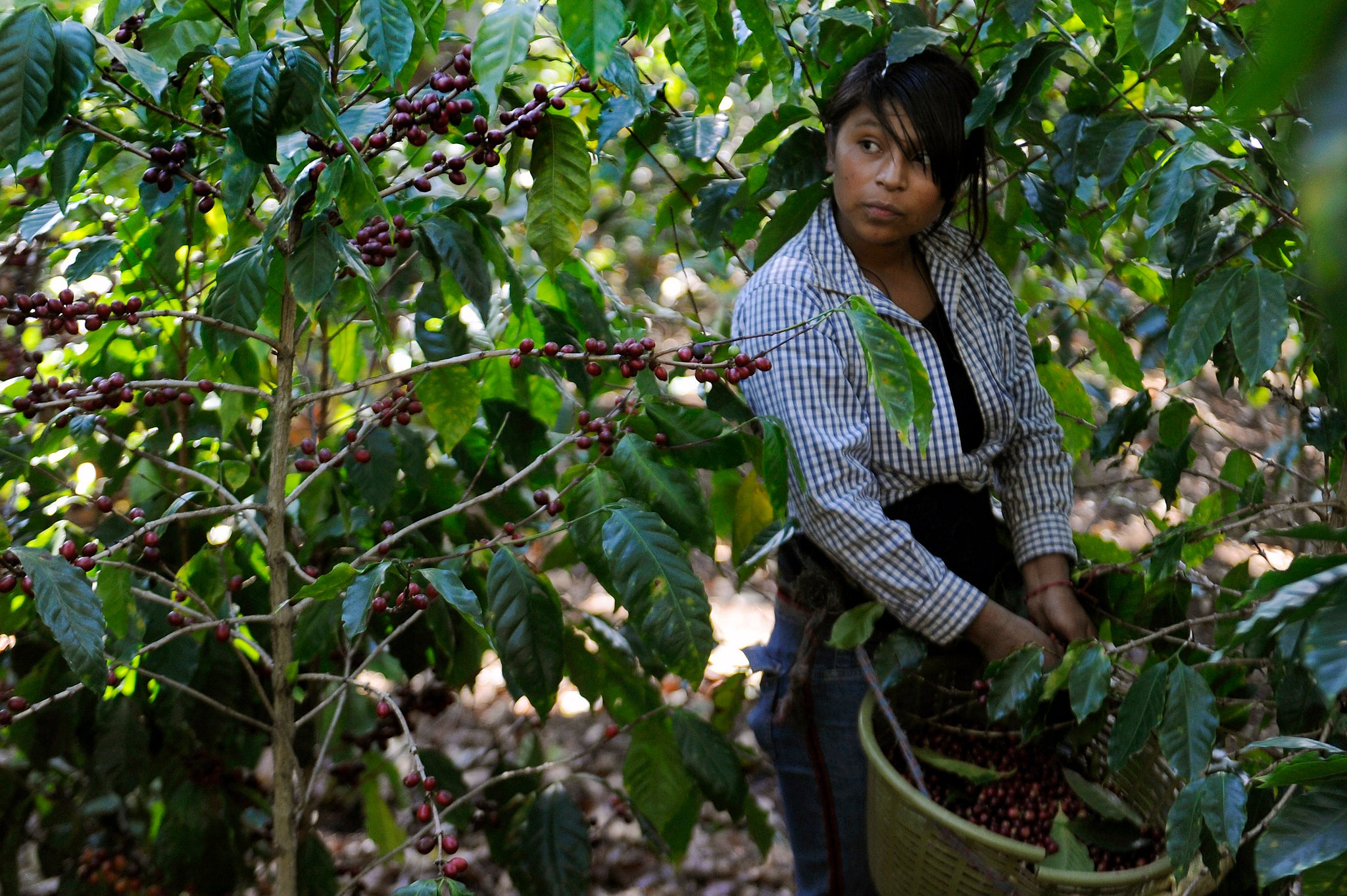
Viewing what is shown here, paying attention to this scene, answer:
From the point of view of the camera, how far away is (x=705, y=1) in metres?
1.03

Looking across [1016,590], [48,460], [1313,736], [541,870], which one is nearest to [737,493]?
[1016,590]

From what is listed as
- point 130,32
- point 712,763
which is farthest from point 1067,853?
point 130,32

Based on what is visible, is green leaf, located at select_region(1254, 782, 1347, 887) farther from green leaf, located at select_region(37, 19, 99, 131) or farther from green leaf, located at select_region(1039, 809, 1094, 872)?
green leaf, located at select_region(37, 19, 99, 131)

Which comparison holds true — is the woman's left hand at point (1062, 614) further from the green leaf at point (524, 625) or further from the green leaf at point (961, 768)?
the green leaf at point (524, 625)

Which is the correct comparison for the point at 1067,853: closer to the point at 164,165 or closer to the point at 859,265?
the point at 859,265

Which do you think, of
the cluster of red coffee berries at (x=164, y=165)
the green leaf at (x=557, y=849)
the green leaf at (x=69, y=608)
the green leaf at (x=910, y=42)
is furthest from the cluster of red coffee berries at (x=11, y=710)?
the green leaf at (x=910, y=42)

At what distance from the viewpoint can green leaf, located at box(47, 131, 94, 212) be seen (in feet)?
3.58

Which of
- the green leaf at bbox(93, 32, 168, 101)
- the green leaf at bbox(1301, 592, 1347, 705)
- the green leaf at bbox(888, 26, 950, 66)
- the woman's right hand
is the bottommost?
the woman's right hand

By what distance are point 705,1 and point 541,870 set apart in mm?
1206

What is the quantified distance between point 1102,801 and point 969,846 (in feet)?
0.94

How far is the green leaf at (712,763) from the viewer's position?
151cm

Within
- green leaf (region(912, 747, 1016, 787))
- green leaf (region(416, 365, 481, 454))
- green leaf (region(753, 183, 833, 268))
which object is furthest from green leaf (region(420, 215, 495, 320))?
green leaf (region(912, 747, 1016, 787))

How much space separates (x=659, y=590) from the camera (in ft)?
3.57

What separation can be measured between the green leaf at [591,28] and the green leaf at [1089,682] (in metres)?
0.83
